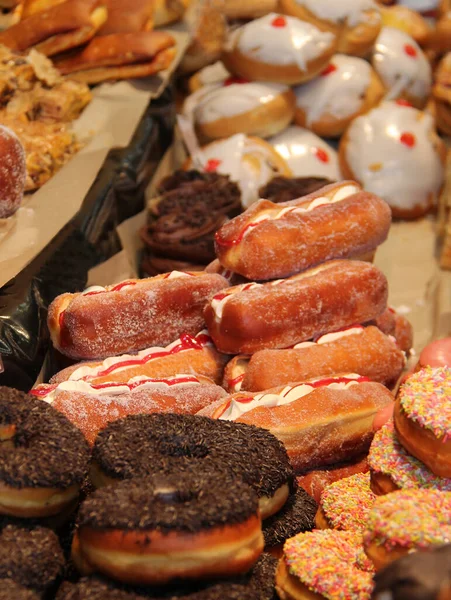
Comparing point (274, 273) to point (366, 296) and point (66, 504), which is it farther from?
point (66, 504)

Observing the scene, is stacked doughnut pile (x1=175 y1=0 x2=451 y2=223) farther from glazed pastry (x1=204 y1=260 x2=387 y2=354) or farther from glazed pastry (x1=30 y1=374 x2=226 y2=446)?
glazed pastry (x1=30 y1=374 x2=226 y2=446)

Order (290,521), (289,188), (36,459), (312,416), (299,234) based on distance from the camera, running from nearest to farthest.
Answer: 1. (36,459)
2. (290,521)
3. (312,416)
4. (299,234)
5. (289,188)

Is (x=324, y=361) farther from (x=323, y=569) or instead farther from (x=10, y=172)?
(x=10, y=172)

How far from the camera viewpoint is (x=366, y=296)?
6.28 feet

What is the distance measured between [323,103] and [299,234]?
7.25 ft

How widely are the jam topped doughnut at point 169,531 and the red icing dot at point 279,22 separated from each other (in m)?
3.10

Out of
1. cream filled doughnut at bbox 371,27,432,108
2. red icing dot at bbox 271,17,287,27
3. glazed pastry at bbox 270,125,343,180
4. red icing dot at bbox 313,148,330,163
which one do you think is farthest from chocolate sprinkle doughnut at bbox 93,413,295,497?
cream filled doughnut at bbox 371,27,432,108

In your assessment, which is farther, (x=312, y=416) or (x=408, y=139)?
(x=408, y=139)

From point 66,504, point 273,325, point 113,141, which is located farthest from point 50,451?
point 113,141

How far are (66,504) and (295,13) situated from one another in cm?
329

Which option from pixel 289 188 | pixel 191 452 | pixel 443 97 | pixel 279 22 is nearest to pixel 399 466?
pixel 191 452

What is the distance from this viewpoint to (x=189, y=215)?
272 cm

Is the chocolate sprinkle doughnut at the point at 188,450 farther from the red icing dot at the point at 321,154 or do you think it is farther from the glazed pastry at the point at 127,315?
the red icing dot at the point at 321,154

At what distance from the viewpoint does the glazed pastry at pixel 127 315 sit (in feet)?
5.93
